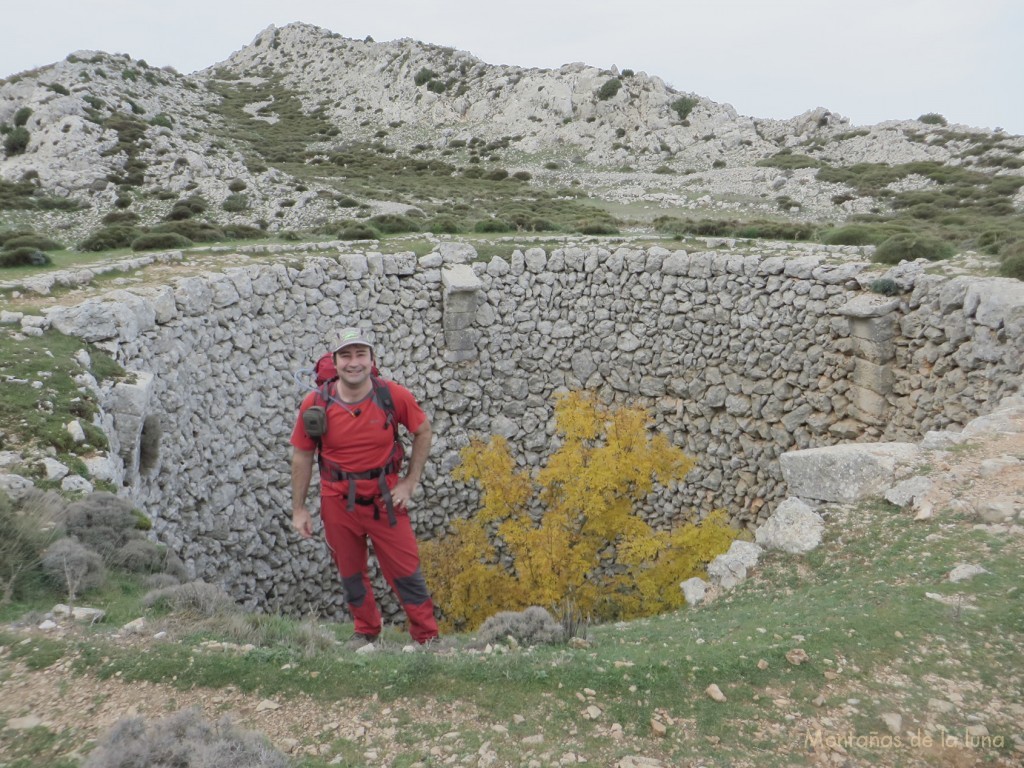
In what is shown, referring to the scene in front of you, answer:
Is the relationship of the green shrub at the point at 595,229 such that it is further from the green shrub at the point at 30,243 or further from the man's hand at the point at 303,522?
the man's hand at the point at 303,522

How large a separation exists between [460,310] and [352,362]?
27.2 feet

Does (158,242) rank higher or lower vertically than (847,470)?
higher

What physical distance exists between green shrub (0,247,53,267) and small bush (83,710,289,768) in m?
10.3

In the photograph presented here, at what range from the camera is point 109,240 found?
12.5 metres

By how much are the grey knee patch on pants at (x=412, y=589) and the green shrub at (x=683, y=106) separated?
34914mm

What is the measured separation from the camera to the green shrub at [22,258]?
34.1 ft

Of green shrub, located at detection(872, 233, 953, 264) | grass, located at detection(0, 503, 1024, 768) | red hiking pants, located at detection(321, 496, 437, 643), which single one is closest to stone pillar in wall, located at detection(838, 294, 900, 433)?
green shrub, located at detection(872, 233, 953, 264)

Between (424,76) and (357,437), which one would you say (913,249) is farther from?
(424,76)

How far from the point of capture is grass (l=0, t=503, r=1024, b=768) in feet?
10.9

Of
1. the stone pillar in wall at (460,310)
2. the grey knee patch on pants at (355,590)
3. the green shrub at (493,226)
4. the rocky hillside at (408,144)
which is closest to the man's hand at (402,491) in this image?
the grey knee patch on pants at (355,590)

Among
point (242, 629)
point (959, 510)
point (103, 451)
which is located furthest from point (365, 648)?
point (959, 510)

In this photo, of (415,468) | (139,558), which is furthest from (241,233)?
(415,468)

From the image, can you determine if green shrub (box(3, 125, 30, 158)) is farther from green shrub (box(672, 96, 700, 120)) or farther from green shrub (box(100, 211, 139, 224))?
green shrub (box(672, 96, 700, 120))

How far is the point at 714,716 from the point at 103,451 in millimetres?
5900
